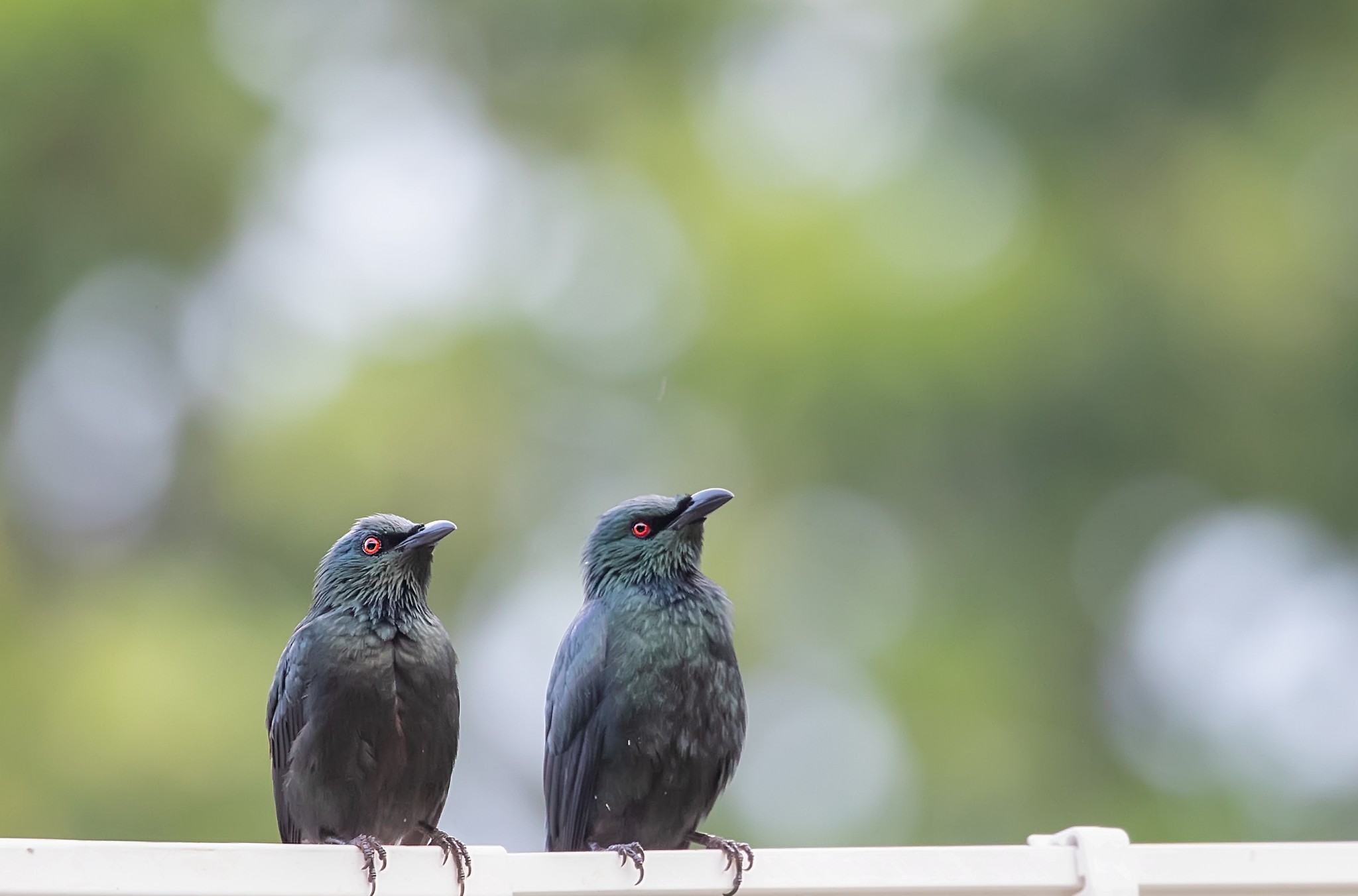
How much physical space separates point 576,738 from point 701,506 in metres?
0.70

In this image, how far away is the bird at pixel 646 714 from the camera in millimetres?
4129

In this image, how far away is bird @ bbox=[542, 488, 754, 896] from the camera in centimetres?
413

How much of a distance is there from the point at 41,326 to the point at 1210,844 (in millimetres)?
6892

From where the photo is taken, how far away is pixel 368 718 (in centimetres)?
386

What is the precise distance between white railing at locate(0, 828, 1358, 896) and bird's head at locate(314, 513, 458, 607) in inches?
44.2

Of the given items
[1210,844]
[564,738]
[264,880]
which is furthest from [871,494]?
[264,880]

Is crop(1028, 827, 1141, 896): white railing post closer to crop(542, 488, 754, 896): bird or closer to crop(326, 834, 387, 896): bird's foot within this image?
crop(542, 488, 754, 896): bird

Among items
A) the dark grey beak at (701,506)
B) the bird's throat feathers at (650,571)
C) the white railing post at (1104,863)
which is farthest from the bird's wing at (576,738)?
the white railing post at (1104,863)

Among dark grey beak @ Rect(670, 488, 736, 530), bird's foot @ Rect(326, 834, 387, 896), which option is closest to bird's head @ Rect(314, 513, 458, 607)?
dark grey beak @ Rect(670, 488, 736, 530)

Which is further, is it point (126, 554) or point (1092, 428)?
point (1092, 428)

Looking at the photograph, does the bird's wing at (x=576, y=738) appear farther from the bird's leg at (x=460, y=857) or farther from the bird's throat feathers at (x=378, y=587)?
the bird's leg at (x=460, y=857)

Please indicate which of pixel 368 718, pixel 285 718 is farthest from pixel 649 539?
pixel 285 718

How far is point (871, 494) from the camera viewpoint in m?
9.39

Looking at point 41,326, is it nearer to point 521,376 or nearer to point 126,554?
point 126,554
